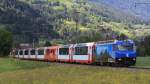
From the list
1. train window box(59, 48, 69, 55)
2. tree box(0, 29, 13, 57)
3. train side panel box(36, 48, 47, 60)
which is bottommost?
tree box(0, 29, 13, 57)

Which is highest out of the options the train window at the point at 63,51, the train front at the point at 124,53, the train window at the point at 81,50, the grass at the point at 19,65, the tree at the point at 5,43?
the train front at the point at 124,53

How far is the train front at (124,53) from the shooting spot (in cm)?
5922

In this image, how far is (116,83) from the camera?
98.0ft

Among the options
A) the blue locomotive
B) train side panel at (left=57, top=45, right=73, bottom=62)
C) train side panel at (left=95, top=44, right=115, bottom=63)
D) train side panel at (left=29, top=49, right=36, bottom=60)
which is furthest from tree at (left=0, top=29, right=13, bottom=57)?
the blue locomotive

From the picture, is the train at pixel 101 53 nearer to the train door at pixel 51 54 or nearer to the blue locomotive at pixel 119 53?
the blue locomotive at pixel 119 53

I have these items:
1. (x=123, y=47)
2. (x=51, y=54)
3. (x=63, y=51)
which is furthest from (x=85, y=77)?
(x=51, y=54)

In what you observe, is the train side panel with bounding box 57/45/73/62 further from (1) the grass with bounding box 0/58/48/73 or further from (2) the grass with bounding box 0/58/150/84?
(2) the grass with bounding box 0/58/150/84

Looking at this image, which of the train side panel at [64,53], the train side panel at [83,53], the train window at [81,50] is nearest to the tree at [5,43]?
the train side panel at [64,53]

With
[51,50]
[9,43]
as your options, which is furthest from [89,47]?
[9,43]

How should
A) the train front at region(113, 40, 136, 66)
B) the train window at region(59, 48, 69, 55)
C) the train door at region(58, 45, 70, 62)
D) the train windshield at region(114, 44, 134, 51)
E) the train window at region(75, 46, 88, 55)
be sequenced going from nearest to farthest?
the train front at region(113, 40, 136, 66)
the train windshield at region(114, 44, 134, 51)
the train window at region(75, 46, 88, 55)
the train door at region(58, 45, 70, 62)
the train window at region(59, 48, 69, 55)

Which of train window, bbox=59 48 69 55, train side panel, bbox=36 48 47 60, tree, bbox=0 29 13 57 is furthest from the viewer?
tree, bbox=0 29 13 57

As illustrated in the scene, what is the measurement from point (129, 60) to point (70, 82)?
89.9ft

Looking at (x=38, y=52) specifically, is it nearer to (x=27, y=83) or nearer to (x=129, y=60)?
(x=129, y=60)

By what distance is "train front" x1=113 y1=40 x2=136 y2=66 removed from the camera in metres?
59.2
